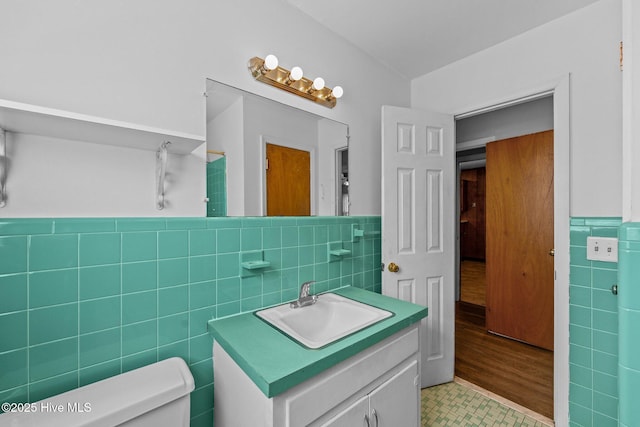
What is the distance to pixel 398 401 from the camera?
123cm

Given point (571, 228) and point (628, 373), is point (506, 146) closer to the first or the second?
point (571, 228)

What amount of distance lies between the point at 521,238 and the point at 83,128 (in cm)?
338

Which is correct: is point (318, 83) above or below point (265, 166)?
above

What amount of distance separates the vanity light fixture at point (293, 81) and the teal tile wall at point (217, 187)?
49 cm

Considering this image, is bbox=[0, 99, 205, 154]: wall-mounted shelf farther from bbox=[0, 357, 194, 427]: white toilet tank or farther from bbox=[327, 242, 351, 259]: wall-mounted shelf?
bbox=[327, 242, 351, 259]: wall-mounted shelf

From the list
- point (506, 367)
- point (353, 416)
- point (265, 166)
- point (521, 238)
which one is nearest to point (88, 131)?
point (265, 166)

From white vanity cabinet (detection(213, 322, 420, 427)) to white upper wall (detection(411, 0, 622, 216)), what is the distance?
1.28 m

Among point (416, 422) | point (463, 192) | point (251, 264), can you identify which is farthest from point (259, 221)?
point (463, 192)

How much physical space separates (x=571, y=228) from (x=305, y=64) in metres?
1.80

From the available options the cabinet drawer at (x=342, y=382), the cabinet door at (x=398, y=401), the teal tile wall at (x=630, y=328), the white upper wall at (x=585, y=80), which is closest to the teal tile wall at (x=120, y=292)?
the cabinet drawer at (x=342, y=382)

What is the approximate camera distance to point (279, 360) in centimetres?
88

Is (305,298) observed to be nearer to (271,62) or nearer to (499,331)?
(271,62)

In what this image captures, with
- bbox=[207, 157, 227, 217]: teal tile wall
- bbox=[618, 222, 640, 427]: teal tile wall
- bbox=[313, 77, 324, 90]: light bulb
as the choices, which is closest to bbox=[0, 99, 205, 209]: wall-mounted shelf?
bbox=[207, 157, 227, 217]: teal tile wall

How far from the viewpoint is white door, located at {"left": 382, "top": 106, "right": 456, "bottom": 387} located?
190 cm
